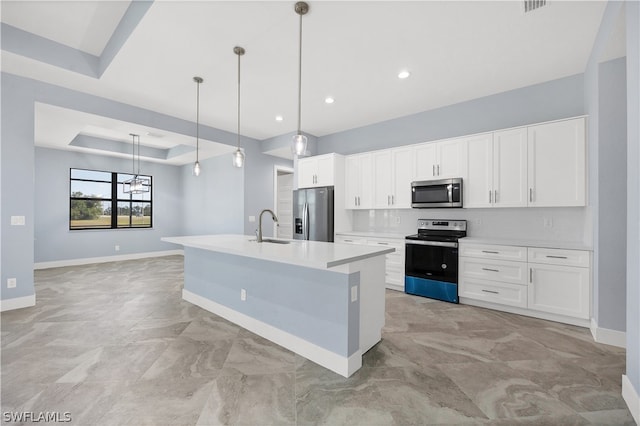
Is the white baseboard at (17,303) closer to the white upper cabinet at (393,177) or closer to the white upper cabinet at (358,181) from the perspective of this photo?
the white upper cabinet at (358,181)

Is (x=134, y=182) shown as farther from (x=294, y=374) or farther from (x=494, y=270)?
(x=494, y=270)

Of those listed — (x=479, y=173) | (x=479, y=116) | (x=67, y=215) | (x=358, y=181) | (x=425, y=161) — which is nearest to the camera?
(x=479, y=173)

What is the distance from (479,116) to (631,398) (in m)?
3.49

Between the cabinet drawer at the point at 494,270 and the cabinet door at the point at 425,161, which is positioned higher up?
the cabinet door at the point at 425,161

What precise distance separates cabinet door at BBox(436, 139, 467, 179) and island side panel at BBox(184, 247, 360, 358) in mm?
2671

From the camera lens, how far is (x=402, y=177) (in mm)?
4473

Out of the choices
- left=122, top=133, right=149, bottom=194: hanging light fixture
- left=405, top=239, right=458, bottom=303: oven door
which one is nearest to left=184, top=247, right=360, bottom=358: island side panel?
left=405, top=239, right=458, bottom=303: oven door

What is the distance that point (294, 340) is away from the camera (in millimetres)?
2426

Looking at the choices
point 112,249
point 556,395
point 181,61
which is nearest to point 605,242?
point 556,395

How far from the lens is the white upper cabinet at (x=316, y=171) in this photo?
A: 505 centimetres

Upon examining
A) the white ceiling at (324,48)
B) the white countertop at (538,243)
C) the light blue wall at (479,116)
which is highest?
the white ceiling at (324,48)

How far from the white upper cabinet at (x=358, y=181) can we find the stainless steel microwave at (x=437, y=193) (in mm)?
840

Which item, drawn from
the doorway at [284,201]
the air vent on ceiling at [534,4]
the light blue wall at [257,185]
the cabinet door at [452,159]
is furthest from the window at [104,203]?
the air vent on ceiling at [534,4]

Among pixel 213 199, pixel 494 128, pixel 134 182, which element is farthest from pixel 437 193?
pixel 134 182
